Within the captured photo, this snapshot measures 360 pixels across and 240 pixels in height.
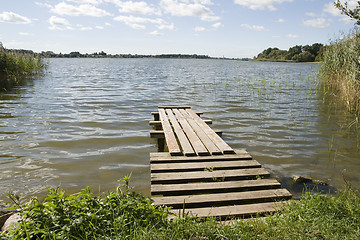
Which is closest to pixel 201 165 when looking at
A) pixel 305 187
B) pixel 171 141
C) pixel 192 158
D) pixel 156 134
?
pixel 192 158

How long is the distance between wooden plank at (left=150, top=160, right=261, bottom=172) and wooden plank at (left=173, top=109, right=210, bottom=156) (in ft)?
1.51

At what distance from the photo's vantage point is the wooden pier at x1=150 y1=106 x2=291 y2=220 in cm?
344

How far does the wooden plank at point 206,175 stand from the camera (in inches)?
163

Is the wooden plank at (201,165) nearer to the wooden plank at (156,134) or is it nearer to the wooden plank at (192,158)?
the wooden plank at (192,158)

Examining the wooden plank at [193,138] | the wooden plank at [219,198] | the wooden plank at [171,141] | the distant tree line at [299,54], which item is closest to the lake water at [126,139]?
the wooden plank at [171,141]

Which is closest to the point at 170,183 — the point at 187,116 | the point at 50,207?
the point at 50,207

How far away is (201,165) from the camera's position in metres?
4.68

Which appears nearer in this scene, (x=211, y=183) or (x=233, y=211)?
(x=233, y=211)

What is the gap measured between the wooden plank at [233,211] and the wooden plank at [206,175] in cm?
79

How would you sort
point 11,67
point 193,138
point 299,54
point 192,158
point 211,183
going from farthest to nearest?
point 299,54 < point 11,67 < point 193,138 < point 192,158 < point 211,183

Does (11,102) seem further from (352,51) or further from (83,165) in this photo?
(352,51)

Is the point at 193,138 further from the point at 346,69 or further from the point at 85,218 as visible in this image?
the point at 346,69

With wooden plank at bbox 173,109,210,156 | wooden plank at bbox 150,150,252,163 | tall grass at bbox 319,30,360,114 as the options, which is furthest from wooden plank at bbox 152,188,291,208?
tall grass at bbox 319,30,360,114

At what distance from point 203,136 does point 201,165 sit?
1689 mm
